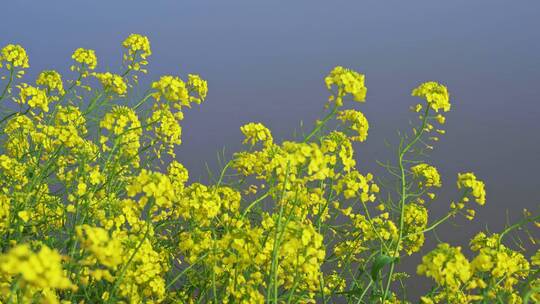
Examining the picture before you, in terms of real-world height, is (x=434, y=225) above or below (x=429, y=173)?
below

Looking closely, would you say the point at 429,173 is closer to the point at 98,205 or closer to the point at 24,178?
the point at 98,205

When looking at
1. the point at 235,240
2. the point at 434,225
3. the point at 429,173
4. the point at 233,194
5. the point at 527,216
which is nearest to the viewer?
the point at 235,240

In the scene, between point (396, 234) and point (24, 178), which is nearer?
point (396, 234)

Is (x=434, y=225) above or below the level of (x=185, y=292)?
above

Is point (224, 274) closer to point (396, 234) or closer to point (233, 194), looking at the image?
point (233, 194)

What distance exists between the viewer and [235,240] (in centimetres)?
217

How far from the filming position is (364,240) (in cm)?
332

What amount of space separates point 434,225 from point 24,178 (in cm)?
246

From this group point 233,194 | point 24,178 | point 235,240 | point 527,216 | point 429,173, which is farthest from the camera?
point 24,178

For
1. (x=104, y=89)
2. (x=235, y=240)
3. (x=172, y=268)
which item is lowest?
(x=235, y=240)

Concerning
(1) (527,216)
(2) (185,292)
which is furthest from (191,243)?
(1) (527,216)

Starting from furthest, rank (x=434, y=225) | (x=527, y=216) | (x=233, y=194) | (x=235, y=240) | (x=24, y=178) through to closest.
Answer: (x=24, y=178)
(x=233, y=194)
(x=434, y=225)
(x=527, y=216)
(x=235, y=240)

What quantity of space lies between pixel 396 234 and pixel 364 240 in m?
0.56

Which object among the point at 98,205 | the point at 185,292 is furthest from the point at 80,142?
the point at 185,292
